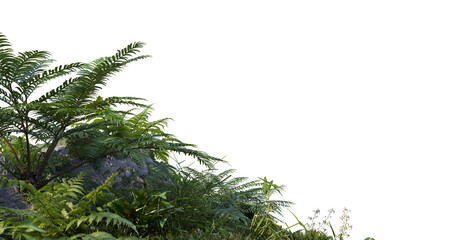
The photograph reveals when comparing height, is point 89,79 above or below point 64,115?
above

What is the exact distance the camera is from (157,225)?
449 centimetres

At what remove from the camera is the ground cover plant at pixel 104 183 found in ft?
13.9

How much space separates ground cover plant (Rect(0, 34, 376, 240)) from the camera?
4.24m

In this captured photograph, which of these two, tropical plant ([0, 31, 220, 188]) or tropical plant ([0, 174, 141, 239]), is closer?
tropical plant ([0, 174, 141, 239])

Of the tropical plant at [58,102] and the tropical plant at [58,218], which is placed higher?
the tropical plant at [58,102]

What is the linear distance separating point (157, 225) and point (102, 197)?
73 centimetres

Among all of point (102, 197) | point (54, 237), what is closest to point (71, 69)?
point (102, 197)

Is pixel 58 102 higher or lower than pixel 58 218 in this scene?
higher

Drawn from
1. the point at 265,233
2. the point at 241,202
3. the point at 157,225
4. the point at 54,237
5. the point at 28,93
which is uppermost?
the point at 28,93

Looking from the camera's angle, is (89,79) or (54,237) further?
(89,79)

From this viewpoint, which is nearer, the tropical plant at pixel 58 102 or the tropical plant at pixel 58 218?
the tropical plant at pixel 58 218

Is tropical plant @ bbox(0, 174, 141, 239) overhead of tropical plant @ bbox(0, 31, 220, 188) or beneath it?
beneath

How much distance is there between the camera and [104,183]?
4.43m

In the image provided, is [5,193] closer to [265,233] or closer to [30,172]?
[30,172]
